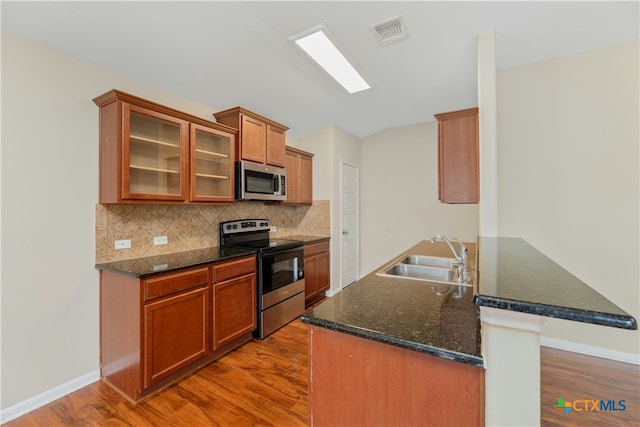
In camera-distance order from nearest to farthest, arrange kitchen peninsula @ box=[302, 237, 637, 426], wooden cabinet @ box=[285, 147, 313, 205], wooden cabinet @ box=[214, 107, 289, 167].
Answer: kitchen peninsula @ box=[302, 237, 637, 426], wooden cabinet @ box=[214, 107, 289, 167], wooden cabinet @ box=[285, 147, 313, 205]

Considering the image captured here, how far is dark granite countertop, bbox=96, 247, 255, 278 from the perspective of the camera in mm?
1948

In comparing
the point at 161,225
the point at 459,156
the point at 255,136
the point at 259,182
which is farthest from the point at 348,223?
the point at 161,225

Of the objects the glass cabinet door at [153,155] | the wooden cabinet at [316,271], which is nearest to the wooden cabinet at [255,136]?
the glass cabinet door at [153,155]

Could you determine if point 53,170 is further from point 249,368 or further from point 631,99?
point 631,99

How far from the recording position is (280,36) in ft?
7.84

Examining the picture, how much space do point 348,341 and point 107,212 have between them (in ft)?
7.26

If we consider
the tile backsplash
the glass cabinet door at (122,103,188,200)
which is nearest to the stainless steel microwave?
the tile backsplash

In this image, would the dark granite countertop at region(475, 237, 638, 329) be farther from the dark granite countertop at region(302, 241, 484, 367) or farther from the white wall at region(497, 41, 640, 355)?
the white wall at region(497, 41, 640, 355)

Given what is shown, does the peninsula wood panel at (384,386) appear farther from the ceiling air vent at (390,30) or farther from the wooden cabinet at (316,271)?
the wooden cabinet at (316,271)

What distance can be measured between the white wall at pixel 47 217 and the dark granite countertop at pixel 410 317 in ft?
6.56

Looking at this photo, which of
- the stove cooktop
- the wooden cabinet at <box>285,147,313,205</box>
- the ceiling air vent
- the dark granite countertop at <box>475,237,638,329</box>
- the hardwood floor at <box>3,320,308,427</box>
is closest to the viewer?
the dark granite countertop at <box>475,237,638,329</box>

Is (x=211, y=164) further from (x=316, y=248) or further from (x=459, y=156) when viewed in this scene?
(x=459, y=156)

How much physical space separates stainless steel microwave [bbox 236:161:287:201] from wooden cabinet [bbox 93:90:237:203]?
12 centimetres

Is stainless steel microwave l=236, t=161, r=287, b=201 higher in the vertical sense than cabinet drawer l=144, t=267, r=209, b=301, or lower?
higher
